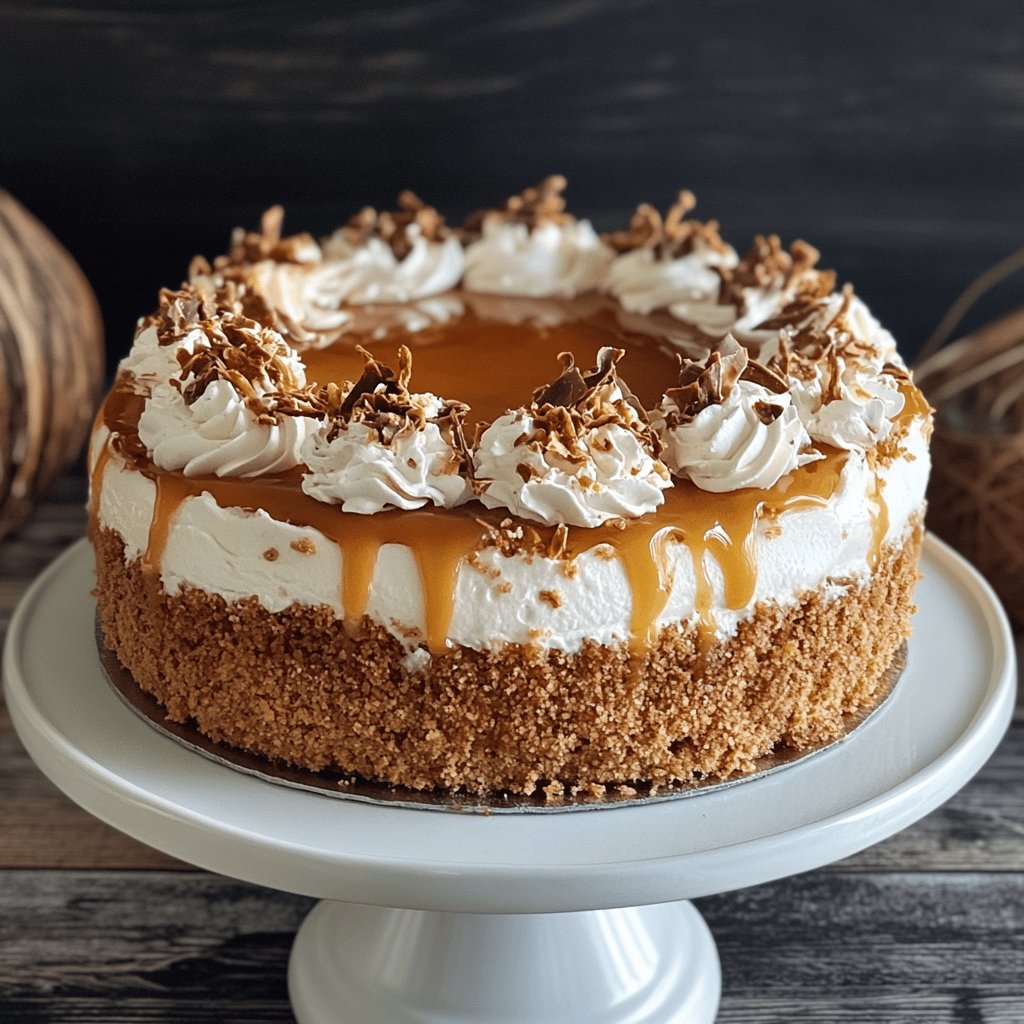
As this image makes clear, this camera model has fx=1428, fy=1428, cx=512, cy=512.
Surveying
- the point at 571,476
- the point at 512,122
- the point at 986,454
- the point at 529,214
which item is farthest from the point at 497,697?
the point at 512,122

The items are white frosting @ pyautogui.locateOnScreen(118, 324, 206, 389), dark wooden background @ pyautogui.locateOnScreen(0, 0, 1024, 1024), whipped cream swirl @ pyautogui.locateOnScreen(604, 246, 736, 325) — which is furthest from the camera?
dark wooden background @ pyautogui.locateOnScreen(0, 0, 1024, 1024)

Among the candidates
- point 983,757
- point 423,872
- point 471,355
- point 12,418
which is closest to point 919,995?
point 983,757

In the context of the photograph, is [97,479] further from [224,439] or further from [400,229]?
[400,229]

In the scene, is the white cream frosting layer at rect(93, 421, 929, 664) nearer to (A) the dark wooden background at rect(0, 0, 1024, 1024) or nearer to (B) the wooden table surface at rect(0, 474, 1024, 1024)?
(B) the wooden table surface at rect(0, 474, 1024, 1024)

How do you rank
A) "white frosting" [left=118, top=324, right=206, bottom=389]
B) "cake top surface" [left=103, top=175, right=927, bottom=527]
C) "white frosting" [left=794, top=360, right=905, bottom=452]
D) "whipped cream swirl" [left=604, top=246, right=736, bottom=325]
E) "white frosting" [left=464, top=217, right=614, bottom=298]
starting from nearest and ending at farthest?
"cake top surface" [left=103, top=175, right=927, bottom=527] < "white frosting" [left=794, top=360, right=905, bottom=452] < "white frosting" [left=118, top=324, right=206, bottom=389] < "whipped cream swirl" [left=604, top=246, right=736, bottom=325] < "white frosting" [left=464, top=217, right=614, bottom=298]

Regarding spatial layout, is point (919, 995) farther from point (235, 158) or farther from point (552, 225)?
point (235, 158)

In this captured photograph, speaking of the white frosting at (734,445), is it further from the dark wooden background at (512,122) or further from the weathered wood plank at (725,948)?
the dark wooden background at (512,122)

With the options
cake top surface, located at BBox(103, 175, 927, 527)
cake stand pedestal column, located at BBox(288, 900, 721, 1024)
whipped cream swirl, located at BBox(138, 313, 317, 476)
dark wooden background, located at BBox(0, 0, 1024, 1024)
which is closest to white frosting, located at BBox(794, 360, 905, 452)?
cake top surface, located at BBox(103, 175, 927, 527)

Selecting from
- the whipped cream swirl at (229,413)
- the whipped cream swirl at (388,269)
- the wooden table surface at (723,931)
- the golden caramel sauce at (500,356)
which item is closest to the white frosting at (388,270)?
the whipped cream swirl at (388,269)
